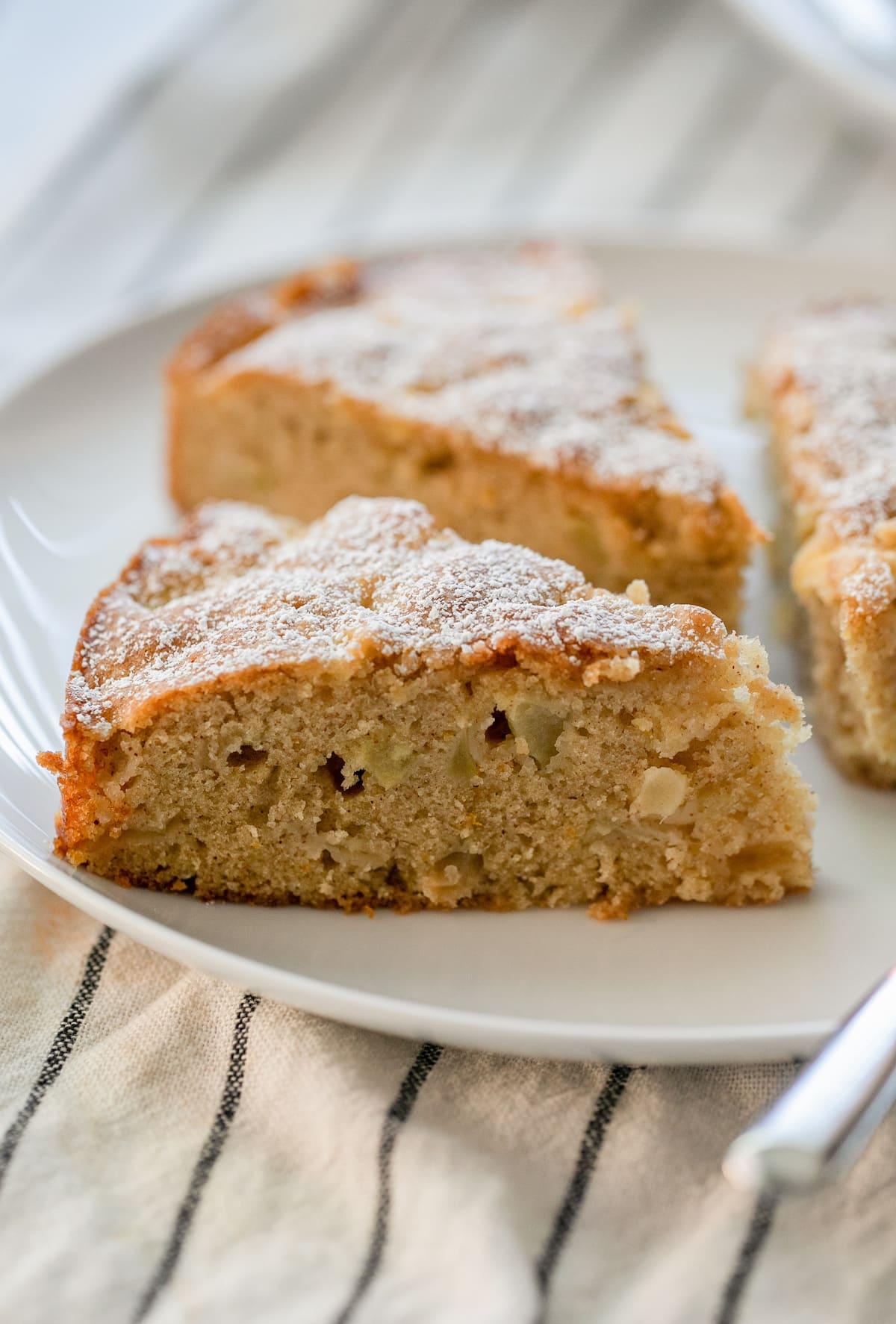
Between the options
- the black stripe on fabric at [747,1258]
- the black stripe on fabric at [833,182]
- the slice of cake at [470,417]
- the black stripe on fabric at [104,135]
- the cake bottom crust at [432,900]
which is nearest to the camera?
the black stripe on fabric at [747,1258]

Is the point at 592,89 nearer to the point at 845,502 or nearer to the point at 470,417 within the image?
the point at 470,417

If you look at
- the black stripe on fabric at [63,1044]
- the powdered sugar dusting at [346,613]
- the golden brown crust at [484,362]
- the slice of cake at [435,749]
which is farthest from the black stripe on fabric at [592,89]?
the black stripe on fabric at [63,1044]

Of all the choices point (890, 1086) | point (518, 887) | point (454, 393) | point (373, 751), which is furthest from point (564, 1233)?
point (454, 393)

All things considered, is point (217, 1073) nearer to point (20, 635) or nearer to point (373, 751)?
point (373, 751)

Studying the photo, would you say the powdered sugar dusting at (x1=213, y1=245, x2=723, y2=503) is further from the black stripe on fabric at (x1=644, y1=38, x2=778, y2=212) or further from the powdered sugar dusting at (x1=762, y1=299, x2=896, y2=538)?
the black stripe on fabric at (x1=644, y1=38, x2=778, y2=212)

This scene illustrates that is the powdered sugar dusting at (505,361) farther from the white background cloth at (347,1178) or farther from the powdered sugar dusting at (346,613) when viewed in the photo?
the white background cloth at (347,1178)

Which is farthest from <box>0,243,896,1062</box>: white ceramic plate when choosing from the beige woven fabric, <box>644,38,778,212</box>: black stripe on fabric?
<box>644,38,778,212</box>: black stripe on fabric

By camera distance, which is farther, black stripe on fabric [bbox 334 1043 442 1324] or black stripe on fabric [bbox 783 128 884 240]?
black stripe on fabric [bbox 783 128 884 240]
